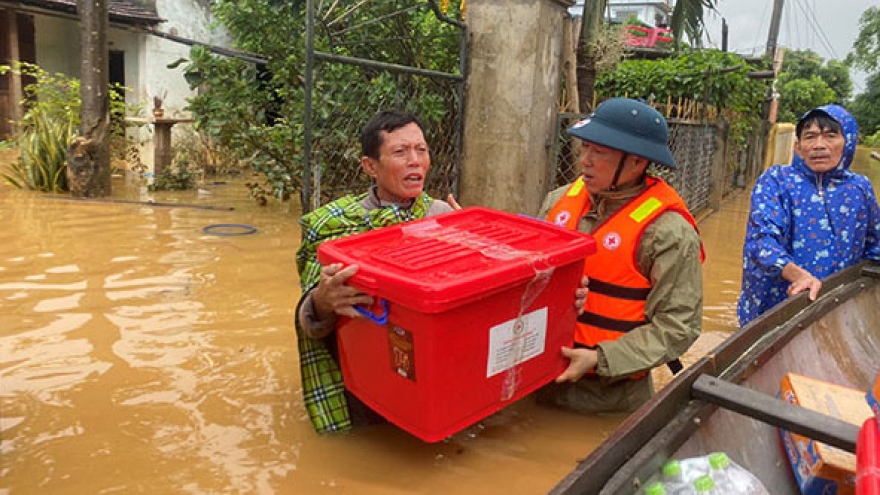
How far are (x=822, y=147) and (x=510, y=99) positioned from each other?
7.63ft

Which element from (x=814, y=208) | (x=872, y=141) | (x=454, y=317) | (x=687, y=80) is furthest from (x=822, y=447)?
(x=872, y=141)

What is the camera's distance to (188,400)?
3.15m

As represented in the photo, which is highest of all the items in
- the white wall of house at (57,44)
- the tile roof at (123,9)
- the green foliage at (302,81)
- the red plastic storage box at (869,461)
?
the tile roof at (123,9)

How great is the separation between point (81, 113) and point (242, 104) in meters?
2.64

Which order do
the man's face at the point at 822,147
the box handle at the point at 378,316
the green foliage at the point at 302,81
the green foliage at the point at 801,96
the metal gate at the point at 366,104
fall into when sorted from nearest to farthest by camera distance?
1. the box handle at the point at 378,316
2. the man's face at the point at 822,147
3. the metal gate at the point at 366,104
4. the green foliage at the point at 302,81
5. the green foliage at the point at 801,96

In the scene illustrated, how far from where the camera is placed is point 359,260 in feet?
6.51

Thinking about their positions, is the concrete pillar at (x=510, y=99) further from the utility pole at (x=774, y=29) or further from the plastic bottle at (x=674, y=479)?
the utility pole at (x=774, y=29)

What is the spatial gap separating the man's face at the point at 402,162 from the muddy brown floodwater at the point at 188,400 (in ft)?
3.32

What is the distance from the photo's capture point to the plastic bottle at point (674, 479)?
1362 millimetres

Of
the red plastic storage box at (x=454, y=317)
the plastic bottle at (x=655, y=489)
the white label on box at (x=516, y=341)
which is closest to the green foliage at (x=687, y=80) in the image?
the red plastic storage box at (x=454, y=317)

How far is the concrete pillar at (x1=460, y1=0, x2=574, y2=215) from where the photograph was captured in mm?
4762

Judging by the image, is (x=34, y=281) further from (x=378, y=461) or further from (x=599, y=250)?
(x=599, y=250)

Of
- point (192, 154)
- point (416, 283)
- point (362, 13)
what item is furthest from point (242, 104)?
point (416, 283)

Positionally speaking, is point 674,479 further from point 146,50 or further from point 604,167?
point 146,50
